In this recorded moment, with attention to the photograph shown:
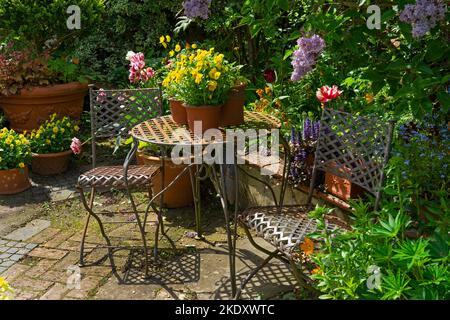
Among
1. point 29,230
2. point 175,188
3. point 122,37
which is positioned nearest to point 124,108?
point 175,188

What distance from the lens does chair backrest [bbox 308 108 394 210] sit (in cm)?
272

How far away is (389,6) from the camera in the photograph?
107 inches

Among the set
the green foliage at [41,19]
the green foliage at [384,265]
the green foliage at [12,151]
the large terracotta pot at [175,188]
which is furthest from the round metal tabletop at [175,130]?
the green foliage at [41,19]

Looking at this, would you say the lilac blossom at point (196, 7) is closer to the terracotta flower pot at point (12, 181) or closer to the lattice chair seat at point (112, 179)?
the lattice chair seat at point (112, 179)

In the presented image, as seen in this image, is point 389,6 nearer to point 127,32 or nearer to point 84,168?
point 84,168

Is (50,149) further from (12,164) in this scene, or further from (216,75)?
(216,75)

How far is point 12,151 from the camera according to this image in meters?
4.65

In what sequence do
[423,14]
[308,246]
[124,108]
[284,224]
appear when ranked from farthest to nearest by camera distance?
1. [124,108]
2. [284,224]
3. [308,246]
4. [423,14]

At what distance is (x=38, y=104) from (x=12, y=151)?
987mm

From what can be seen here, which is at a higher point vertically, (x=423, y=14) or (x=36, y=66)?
(x=423, y=14)

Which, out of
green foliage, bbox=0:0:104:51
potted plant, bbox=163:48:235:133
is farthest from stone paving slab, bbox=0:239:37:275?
green foliage, bbox=0:0:104:51

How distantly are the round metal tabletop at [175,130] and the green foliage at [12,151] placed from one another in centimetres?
167

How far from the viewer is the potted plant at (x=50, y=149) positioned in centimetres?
502
